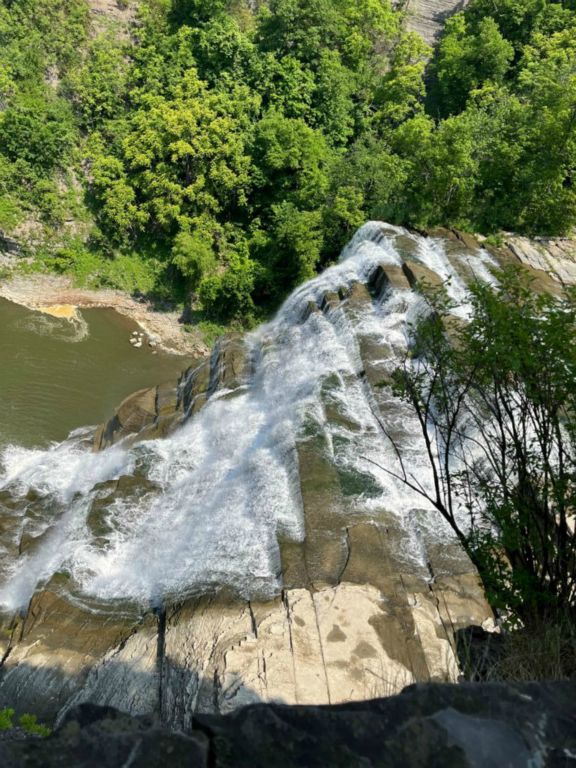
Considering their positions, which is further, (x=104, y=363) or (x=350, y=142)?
(x=350, y=142)

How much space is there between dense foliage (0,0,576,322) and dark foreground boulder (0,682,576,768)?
17.8 m

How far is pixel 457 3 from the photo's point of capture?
32750mm

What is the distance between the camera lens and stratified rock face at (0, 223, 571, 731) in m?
6.87

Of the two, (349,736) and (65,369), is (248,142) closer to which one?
(65,369)

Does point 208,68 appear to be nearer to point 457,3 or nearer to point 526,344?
point 457,3

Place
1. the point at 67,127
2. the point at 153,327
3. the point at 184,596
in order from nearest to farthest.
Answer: the point at 184,596
the point at 153,327
the point at 67,127

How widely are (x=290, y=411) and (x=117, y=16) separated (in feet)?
81.2

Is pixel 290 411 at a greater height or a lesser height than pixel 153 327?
lesser

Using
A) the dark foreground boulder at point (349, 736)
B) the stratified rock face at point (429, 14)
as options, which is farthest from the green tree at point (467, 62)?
the dark foreground boulder at point (349, 736)

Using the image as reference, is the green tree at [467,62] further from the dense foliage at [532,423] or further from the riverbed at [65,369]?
the dense foliage at [532,423]

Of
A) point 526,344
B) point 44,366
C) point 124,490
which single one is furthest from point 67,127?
point 526,344

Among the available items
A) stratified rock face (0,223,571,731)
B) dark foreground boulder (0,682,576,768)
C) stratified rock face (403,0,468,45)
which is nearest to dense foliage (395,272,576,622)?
stratified rock face (0,223,571,731)

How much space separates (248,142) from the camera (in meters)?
22.1

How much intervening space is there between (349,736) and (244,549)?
6.72 metres
